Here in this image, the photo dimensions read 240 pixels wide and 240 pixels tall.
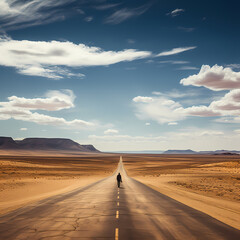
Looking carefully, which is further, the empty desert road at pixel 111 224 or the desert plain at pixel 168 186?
the desert plain at pixel 168 186

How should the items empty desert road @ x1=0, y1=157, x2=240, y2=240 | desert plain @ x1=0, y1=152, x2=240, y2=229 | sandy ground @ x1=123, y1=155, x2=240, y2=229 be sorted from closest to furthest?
empty desert road @ x1=0, y1=157, x2=240, y2=240, sandy ground @ x1=123, y1=155, x2=240, y2=229, desert plain @ x1=0, y1=152, x2=240, y2=229

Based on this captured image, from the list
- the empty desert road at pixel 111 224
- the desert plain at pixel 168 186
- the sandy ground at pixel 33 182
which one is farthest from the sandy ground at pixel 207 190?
the sandy ground at pixel 33 182

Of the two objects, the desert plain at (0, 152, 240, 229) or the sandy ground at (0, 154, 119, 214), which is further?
the sandy ground at (0, 154, 119, 214)

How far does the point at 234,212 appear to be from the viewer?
1611 centimetres

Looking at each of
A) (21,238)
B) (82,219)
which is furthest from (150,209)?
(21,238)

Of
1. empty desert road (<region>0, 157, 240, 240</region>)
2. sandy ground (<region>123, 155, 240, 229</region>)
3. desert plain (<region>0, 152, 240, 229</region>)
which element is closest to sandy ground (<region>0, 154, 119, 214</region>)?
desert plain (<region>0, 152, 240, 229</region>)

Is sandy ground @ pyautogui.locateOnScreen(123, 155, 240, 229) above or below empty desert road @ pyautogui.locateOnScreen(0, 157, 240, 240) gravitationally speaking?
below

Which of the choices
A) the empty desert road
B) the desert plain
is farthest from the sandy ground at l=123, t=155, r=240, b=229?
the empty desert road

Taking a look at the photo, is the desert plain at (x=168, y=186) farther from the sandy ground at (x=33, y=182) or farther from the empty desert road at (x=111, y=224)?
the empty desert road at (x=111, y=224)

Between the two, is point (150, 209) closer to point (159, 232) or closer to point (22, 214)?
point (159, 232)

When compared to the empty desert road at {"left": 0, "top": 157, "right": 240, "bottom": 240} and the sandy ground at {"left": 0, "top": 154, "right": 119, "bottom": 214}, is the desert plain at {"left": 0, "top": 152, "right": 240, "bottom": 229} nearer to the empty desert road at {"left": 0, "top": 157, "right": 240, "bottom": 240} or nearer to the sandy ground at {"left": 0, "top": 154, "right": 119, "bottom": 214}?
the sandy ground at {"left": 0, "top": 154, "right": 119, "bottom": 214}

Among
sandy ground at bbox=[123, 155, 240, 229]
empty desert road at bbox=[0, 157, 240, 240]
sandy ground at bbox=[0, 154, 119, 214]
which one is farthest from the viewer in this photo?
sandy ground at bbox=[0, 154, 119, 214]

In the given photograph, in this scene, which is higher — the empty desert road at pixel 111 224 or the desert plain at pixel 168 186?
the empty desert road at pixel 111 224

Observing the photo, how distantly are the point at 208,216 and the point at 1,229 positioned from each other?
34.8ft
